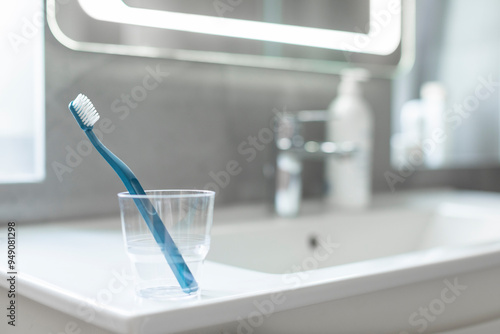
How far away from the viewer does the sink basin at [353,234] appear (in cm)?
79

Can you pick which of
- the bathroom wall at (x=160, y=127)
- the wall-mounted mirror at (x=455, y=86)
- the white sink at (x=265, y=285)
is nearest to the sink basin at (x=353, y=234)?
the white sink at (x=265, y=285)

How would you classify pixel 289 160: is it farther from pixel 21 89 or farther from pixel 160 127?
pixel 21 89

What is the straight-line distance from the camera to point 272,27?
0.96 metres

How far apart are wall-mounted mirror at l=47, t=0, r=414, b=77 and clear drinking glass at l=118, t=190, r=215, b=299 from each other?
0.44 metres

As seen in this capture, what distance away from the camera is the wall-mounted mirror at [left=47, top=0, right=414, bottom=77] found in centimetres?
78

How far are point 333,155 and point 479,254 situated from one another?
410 millimetres

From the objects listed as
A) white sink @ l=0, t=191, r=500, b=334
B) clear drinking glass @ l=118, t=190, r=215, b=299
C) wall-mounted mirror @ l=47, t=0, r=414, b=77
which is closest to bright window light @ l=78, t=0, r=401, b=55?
wall-mounted mirror @ l=47, t=0, r=414, b=77

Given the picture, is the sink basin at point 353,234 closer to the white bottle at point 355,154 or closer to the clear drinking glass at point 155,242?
the white bottle at point 355,154

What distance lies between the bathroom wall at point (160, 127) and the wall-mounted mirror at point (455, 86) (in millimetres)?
356

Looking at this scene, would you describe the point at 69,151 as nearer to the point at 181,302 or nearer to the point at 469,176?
the point at 181,302

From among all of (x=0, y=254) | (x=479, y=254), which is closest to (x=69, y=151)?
(x=0, y=254)

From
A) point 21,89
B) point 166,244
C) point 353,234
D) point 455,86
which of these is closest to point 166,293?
point 166,244

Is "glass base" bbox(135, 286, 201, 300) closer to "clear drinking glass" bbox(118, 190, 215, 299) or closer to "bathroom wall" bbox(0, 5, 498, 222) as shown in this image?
"clear drinking glass" bbox(118, 190, 215, 299)

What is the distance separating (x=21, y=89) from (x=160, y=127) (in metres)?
0.22
